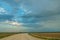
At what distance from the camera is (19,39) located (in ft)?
37.4

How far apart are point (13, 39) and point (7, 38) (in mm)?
233

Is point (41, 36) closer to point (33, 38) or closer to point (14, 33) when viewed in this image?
point (33, 38)

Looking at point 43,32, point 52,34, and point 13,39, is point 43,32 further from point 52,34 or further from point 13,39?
point 13,39

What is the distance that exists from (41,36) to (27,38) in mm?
546

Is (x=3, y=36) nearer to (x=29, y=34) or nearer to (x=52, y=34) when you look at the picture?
(x=29, y=34)

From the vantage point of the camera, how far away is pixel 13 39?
1138 cm

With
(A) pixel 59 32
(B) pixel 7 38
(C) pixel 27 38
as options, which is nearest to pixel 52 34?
(A) pixel 59 32

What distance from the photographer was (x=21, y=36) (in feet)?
38.3

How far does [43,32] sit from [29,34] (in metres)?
0.56

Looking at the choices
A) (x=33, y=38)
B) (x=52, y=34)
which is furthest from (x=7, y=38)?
(x=52, y=34)

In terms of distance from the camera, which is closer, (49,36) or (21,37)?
(49,36)

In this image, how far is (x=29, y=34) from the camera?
452 inches

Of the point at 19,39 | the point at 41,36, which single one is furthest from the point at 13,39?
the point at 41,36

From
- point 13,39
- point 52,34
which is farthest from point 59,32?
point 13,39
